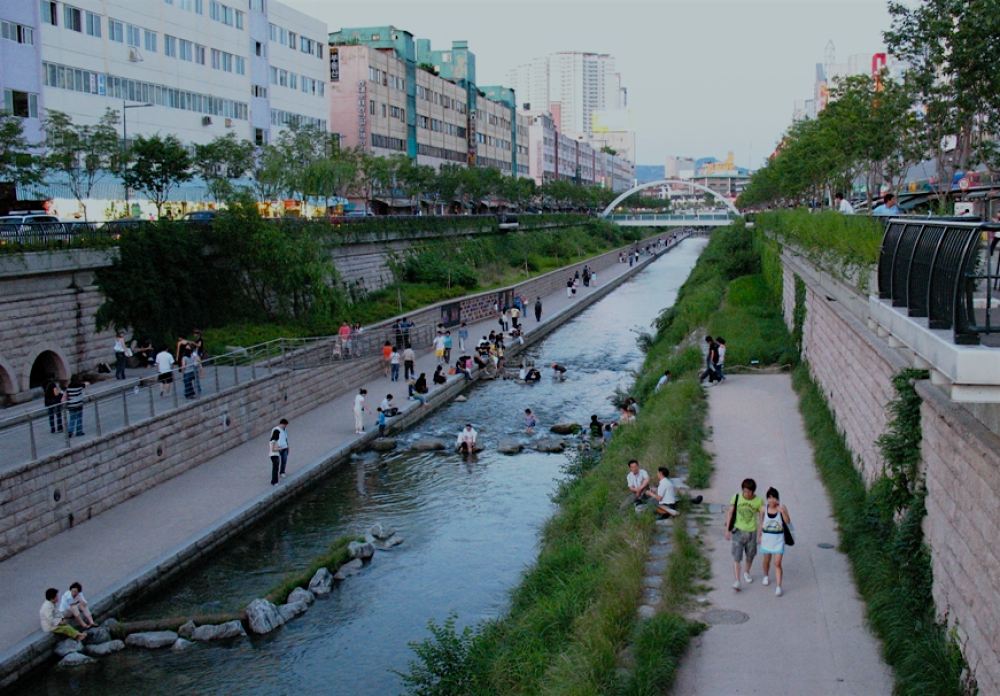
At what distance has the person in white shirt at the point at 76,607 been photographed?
43.3 feet

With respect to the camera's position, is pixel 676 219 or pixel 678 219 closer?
pixel 678 219

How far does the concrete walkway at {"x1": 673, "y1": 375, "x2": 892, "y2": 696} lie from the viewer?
30.5 ft

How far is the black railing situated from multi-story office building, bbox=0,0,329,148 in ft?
106

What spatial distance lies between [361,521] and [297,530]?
1.34 meters

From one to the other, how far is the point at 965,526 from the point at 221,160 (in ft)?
127

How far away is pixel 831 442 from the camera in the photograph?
17.4m

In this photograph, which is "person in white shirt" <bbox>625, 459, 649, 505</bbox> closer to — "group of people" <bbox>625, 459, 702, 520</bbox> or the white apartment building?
"group of people" <bbox>625, 459, 702, 520</bbox>

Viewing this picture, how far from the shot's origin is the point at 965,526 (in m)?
8.74

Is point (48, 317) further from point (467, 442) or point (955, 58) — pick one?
point (955, 58)

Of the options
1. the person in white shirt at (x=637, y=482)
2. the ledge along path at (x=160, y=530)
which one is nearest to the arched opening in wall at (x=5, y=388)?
the ledge along path at (x=160, y=530)

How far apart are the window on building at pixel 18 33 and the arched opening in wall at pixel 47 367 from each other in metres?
15.5

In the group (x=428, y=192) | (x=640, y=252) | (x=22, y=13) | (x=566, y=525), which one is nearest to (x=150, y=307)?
(x=22, y=13)

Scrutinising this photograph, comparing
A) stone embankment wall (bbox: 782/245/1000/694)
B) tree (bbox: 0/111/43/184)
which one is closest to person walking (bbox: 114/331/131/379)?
tree (bbox: 0/111/43/184)

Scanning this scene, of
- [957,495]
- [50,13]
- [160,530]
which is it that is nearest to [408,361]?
[160,530]
